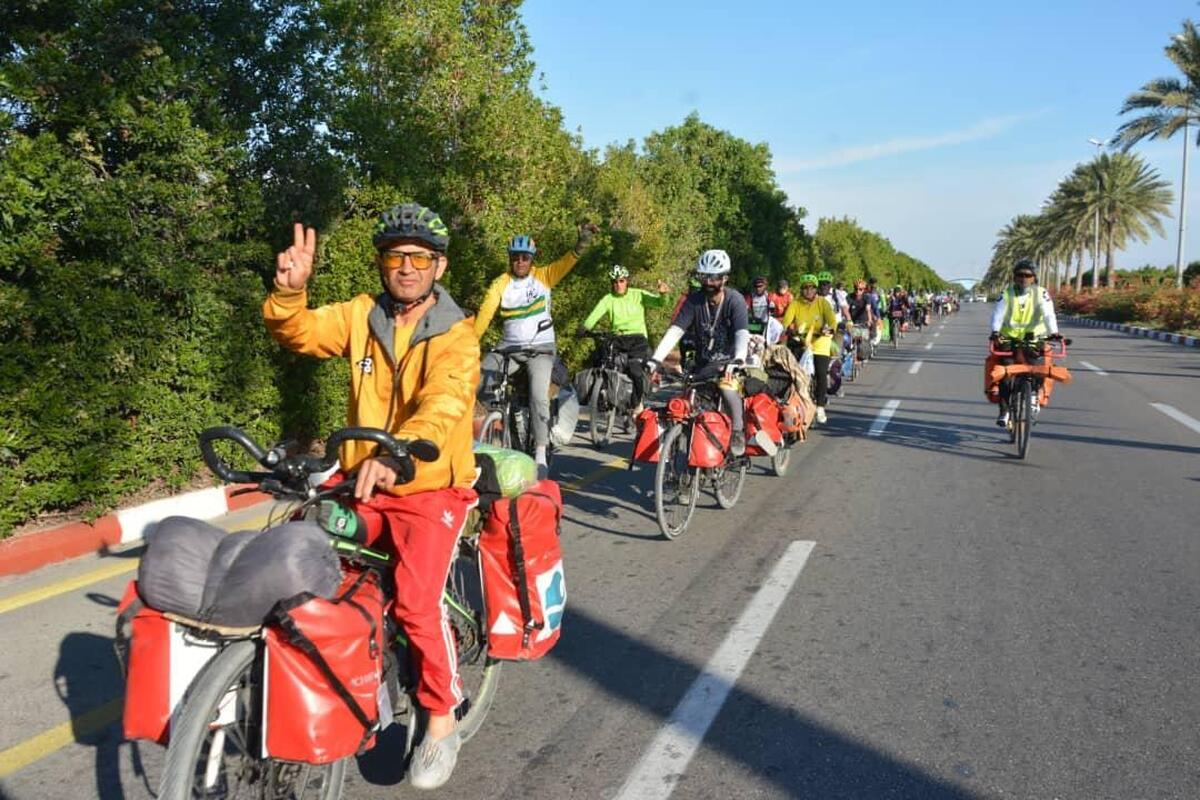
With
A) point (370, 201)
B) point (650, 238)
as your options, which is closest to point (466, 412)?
point (370, 201)

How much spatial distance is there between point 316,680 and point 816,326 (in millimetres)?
10653

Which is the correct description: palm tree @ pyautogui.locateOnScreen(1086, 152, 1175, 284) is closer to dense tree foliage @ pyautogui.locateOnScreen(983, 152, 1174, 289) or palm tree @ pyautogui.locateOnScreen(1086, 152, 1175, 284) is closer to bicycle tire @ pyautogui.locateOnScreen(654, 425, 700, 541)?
dense tree foliage @ pyautogui.locateOnScreen(983, 152, 1174, 289)

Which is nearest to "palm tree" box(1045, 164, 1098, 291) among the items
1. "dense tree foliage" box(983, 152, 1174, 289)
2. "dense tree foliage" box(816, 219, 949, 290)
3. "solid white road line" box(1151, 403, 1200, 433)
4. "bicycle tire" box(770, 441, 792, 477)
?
"dense tree foliage" box(983, 152, 1174, 289)

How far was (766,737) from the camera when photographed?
3.80 m

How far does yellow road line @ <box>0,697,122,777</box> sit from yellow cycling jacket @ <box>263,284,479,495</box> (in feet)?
5.52

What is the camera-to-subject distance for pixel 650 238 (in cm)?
1964

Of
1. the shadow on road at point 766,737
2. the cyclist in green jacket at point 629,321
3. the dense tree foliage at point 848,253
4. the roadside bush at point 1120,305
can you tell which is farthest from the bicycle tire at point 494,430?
the roadside bush at point 1120,305

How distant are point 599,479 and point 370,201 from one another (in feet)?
13.4

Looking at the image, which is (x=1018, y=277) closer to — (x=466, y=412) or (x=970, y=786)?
(x=970, y=786)

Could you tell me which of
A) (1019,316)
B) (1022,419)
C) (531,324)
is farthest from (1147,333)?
(531,324)

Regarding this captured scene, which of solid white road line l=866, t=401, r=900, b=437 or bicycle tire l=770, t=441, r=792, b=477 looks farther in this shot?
solid white road line l=866, t=401, r=900, b=437

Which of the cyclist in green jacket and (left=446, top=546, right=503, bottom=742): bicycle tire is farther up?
the cyclist in green jacket

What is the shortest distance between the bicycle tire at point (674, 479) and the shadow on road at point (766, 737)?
1.99 m

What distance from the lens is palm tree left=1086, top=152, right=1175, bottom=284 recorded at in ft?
200
